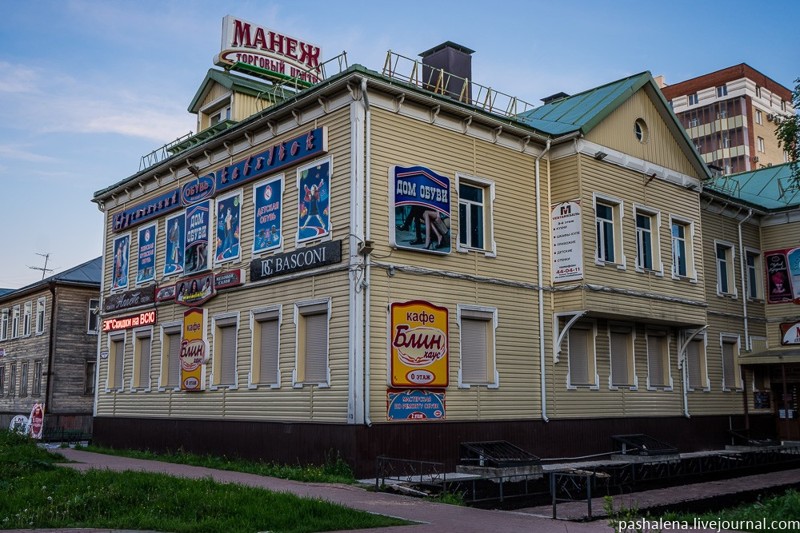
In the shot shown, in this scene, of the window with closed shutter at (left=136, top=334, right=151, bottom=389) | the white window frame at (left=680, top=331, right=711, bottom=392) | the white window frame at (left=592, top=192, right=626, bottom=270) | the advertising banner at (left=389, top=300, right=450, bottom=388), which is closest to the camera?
the advertising banner at (left=389, top=300, right=450, bottom=388)

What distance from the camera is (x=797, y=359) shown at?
29.9m

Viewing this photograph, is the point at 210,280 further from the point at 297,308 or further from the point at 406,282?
the point at 406,282

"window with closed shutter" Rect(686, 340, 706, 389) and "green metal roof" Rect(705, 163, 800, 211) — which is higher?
"green metal roof" Rect(705, 163, 800, 211)

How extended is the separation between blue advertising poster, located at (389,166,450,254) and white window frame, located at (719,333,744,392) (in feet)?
49.6

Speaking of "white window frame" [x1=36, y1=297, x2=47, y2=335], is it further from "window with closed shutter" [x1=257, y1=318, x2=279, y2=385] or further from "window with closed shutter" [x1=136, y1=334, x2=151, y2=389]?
"window with closed shutter" [x1=257, y1=318, x2=279, y2=385]

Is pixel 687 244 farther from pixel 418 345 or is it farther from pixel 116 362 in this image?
pixel 116 362

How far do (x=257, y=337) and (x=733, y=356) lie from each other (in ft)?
63.7

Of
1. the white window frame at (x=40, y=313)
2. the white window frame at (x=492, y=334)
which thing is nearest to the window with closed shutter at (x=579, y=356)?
the white window frame at (x=492, y=334)

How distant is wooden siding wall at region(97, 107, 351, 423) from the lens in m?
19.9

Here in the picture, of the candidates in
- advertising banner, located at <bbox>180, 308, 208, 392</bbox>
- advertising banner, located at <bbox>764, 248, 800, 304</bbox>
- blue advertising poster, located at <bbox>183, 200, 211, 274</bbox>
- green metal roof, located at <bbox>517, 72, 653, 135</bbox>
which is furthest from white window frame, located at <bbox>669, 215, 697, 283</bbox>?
advertising banner, located at <bbox>180, 308, 208, 392</bbox>

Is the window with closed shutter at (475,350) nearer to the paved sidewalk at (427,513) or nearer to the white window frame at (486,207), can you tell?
the white window frame at (486,207)

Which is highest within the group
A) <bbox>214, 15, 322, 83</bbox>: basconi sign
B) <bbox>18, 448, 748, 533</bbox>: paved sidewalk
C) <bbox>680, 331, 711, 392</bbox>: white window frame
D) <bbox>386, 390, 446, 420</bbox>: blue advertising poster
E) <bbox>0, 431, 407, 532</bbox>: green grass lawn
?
<bbox>214, 15, 322, 83</bbox>: basconi sign

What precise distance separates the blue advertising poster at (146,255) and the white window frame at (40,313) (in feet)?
48.1

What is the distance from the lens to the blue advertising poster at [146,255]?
28.6 metres
